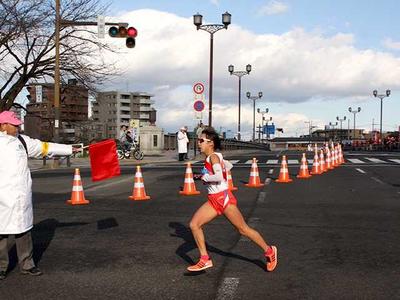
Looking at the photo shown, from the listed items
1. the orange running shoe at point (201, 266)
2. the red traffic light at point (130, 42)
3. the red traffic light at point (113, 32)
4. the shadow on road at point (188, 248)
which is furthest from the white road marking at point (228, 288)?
the red traffic light at point (113, 32)

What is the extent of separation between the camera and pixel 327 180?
55.6 ft

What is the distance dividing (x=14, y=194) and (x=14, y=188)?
0.06 metres

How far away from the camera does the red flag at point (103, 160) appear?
23.4ft

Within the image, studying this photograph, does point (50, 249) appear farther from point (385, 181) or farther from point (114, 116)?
point (114, 116)

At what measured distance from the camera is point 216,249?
696cm

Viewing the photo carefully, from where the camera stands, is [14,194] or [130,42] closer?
[14,194]

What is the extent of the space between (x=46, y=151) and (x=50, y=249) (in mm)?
1601

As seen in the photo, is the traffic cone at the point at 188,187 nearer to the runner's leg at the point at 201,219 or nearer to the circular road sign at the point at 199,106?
the runner's leg at the point at 201,219

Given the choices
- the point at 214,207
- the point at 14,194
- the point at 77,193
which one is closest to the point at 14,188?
the point at 14,194

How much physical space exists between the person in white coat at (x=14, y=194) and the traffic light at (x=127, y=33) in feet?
54.2

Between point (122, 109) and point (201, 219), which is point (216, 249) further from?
point (122, 109)

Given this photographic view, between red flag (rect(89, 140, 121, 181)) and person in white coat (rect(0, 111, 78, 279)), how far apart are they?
1446 millimetres

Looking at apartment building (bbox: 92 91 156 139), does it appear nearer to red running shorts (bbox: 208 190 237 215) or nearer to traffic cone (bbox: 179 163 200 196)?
traffic cone (bbox: 179 163 200 196)

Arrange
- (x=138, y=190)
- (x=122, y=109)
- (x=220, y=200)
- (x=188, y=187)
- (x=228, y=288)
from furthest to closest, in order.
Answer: (x=122, y=109) < (x=188, y=187) < (x=138, y=190) < (x=220, y=200) < (x=228, y=288)
